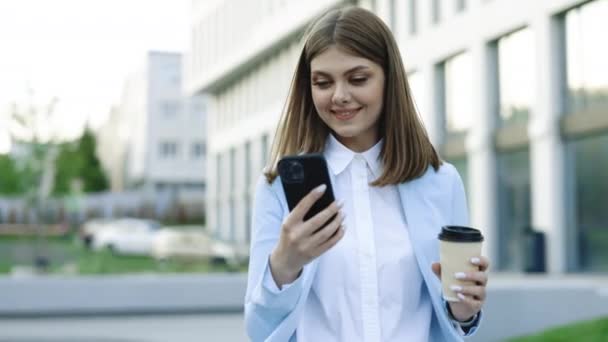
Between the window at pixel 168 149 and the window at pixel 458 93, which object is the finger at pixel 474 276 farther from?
the window at pixel 168 149

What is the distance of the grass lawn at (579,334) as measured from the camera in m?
8.45

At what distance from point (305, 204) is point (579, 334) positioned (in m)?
7.03

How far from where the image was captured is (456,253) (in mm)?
2271

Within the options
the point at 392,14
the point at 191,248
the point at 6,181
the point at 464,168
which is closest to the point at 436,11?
the point at 392,14

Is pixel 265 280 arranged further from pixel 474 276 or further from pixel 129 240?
pixel 129 240

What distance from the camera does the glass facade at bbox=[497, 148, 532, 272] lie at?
2516 centimetres

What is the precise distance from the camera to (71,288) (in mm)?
15953

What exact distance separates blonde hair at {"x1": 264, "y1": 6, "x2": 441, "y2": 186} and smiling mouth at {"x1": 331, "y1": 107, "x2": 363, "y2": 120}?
0.11 metres

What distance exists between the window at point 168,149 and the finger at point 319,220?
276ft

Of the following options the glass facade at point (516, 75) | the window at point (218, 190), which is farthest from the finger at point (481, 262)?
the window at point (218, 190)

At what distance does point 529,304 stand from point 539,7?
45.6 feet

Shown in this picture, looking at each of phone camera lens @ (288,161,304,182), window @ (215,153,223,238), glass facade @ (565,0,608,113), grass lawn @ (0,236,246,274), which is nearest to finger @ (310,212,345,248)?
phone camera lens @ (288,161,304,182)

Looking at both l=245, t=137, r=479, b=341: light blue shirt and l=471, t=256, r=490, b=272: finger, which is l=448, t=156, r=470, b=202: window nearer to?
l=245, t=137, r=479, b=341: light blue shirt

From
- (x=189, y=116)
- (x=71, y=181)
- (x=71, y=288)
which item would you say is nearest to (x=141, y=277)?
(x=71, y=288)
